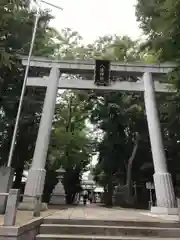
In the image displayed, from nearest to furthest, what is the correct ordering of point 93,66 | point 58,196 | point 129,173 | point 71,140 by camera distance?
point 93,66 → point 58,196 → point 71,140 → point 129,173

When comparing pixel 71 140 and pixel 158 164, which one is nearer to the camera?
pixel 158 164

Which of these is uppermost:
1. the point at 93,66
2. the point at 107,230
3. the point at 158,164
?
the point at 93,66

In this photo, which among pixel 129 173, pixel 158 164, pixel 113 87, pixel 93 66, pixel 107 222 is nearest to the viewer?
pixel 107 222

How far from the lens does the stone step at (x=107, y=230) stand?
5.83 m

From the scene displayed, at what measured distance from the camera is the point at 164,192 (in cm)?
1052

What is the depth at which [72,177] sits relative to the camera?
64.7ft

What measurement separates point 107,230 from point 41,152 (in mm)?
5909

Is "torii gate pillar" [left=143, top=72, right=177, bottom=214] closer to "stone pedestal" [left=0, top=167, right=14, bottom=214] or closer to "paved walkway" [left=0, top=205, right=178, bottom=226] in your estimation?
"paved walkway" [left=0, top=205, right=178, bottom=226]

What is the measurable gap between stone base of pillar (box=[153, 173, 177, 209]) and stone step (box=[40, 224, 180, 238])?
14.7ft

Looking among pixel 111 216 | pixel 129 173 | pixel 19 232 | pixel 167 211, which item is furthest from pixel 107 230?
pixel 129 173

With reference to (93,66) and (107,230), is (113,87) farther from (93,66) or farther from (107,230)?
(107,230)

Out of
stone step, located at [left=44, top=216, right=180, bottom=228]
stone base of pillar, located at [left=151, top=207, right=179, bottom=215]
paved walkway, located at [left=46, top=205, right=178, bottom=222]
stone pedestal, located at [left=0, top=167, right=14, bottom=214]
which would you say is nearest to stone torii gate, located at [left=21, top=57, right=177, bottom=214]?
stone base of pillar, located at [left=151, top=207, right=179, bottom=215]

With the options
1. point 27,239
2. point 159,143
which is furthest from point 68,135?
point 27,239

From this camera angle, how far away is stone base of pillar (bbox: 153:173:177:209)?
33.9 feet
